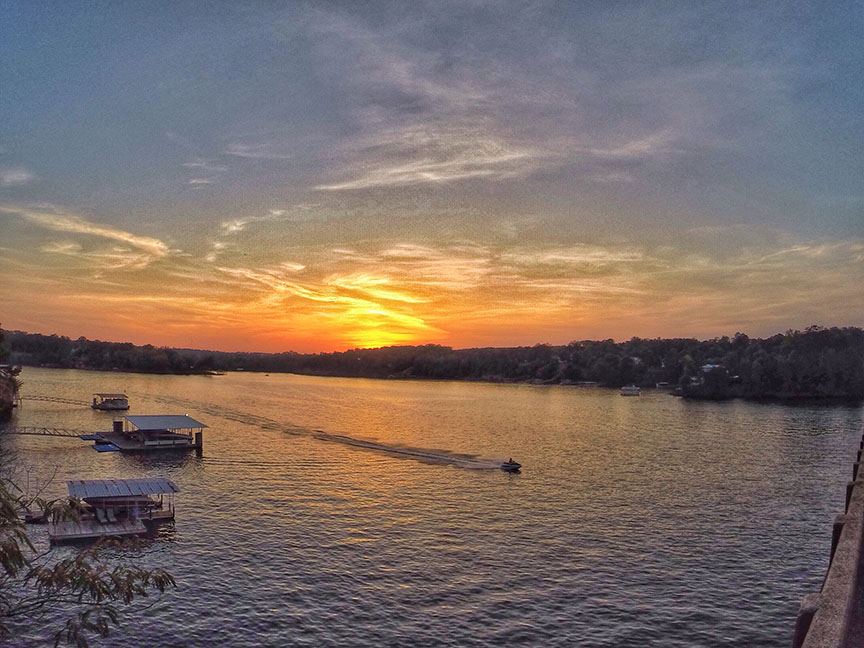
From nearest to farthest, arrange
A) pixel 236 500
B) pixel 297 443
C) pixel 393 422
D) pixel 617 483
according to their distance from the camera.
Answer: pixel 236 500 < pixel 617 483 < pixel 297 443 < pixel 393 422

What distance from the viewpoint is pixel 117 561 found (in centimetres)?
4547

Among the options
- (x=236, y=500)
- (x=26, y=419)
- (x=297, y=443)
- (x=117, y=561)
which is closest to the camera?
(x=117, y=561)

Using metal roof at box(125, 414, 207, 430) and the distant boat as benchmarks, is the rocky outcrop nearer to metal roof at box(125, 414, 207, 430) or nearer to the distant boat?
the distant boat

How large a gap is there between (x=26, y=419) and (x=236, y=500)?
3372 inches

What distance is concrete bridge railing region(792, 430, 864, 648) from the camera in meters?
14.3

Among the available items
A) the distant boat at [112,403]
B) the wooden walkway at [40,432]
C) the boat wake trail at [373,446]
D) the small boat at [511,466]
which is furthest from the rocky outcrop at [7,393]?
the small boat at [511,466]

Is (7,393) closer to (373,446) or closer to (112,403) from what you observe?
(112,403)

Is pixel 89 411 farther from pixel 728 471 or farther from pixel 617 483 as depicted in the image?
pixel 728 471

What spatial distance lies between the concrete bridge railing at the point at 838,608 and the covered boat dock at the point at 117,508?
157ft

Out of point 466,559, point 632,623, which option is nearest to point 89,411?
point 466,559

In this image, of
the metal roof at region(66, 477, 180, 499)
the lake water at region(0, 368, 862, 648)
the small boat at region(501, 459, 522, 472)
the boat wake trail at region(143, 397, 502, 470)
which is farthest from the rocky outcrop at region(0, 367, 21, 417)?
the small boat at region(501, 459, 522, 472)

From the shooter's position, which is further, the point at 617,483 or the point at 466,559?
the point at 617,483

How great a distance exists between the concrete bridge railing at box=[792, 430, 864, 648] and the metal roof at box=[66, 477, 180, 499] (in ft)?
166

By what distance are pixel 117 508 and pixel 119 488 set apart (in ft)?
6.70
